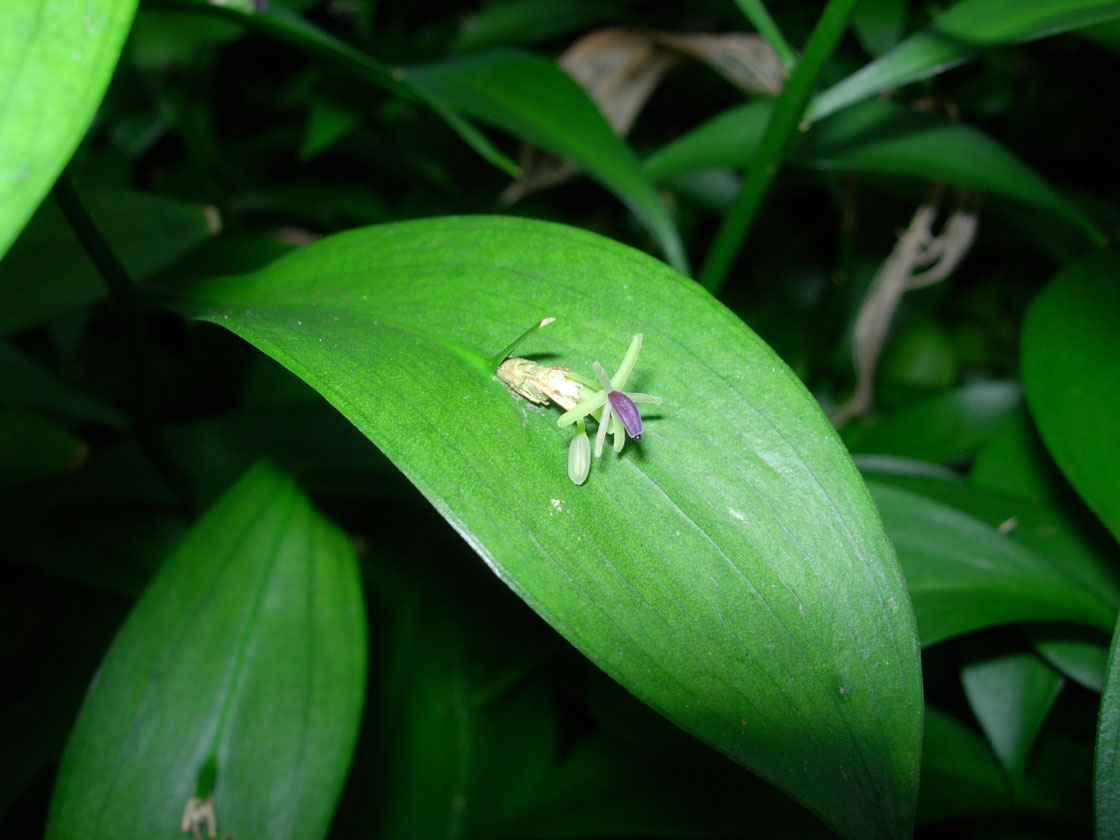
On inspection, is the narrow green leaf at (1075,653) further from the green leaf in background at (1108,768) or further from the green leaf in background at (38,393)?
the green leaf in background at (38,393)

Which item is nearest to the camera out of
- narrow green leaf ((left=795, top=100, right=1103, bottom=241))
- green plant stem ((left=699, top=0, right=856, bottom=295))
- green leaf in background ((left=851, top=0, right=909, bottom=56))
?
green plant stem ((left=699, top=0, right=856, bottom=295))

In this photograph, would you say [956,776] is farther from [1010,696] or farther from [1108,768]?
[1108,768]

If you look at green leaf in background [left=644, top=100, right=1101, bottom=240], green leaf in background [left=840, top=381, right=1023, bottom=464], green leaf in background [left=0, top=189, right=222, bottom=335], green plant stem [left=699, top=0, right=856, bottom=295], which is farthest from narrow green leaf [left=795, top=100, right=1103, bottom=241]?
green leaf in background [left=0, top=189, right=222, bottom=335]

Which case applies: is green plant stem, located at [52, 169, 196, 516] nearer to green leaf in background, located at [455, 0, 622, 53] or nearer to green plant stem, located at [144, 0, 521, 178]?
green plant stem, located at [144, 0, 521, 178]

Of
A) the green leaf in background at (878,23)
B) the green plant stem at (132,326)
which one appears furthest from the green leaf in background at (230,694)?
the green leaf in background at (878,23)

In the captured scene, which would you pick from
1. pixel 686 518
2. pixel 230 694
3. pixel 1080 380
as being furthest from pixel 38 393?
pixel 1080 380

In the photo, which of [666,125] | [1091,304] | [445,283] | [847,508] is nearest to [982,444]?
[1091,304]

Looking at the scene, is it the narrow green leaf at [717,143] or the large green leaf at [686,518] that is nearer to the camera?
the large green leaf at [686,518]
